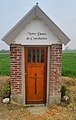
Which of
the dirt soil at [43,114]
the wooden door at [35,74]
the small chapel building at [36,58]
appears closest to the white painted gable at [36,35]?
the small chapel building at [36,58]

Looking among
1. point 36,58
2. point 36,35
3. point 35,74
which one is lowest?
point 35,74

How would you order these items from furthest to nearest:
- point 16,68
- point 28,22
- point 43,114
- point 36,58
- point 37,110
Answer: point 36,58, point 16,68, point 37,110, point 28,22, point 43,114

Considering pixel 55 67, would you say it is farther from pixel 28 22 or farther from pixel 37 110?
pixel 28 22

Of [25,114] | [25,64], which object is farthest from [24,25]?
[25,114]

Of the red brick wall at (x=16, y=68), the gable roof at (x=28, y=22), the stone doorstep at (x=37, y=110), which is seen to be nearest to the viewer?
the gable roof at (x=28, y=22)

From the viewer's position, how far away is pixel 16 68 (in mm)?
9055

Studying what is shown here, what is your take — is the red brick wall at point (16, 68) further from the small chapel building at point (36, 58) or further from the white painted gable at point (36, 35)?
the white painted gable at point (36, 35)

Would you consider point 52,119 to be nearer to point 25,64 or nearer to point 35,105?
point 35,105

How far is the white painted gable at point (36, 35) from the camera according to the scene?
884cm

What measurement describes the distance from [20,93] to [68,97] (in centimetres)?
215

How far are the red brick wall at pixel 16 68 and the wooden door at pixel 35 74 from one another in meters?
A: 0.28

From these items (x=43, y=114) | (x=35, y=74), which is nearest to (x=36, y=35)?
(x=35, y=74)

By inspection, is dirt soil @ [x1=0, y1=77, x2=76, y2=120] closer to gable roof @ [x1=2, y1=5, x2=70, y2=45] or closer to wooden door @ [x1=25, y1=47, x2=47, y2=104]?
wooden door @ [x1=25, y1=47, x2=47, y2=104]

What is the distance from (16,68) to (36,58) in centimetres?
86
